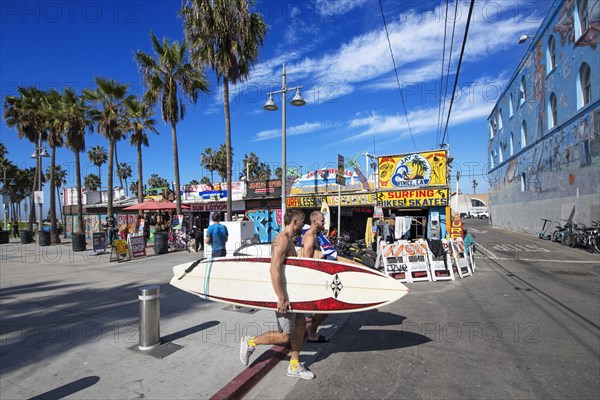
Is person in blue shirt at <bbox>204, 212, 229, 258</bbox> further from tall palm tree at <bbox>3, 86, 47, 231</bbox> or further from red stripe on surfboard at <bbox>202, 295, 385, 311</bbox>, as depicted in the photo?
tall palm tree at <bbox>3, 86, 47, 231</bbox>

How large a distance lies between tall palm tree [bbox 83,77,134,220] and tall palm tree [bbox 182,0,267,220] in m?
8.63

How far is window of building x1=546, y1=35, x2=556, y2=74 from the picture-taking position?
21.6 metres

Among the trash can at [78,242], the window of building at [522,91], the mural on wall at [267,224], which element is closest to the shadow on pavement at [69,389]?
the mural on wall at [267,224]

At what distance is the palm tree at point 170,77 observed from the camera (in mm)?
16984

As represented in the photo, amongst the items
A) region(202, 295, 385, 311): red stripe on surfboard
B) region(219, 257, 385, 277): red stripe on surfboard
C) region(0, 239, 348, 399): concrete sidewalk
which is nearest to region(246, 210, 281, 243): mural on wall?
region(0, 239, 348, 399): concrete sidewalk

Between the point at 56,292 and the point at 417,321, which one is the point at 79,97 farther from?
the point at 417,321

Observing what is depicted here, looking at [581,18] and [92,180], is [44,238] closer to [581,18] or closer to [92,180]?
[581,18]

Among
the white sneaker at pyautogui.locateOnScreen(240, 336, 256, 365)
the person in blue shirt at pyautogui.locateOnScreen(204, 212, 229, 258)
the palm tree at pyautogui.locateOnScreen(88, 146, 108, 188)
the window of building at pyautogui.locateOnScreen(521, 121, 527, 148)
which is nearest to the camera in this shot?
the white sneaker at pyautogui.locateOnScreen(240, 336, 256, 365)

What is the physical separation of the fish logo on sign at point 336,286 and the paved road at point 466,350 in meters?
0.87

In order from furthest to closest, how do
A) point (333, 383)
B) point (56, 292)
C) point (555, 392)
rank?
point (56, 292) → point (333, 383) → point (555, 392)

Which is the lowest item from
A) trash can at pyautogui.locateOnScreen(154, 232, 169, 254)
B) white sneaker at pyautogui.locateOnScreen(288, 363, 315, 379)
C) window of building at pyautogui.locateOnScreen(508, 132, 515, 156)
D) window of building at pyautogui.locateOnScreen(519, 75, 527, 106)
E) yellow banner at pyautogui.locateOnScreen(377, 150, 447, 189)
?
white sneaker at pyautogui.locateOnScreen(288, 363, 315, 379)

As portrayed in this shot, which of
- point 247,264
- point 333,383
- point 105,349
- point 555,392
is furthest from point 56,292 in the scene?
point 555,392

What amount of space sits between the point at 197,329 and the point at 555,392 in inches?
176

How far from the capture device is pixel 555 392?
10.8ft
